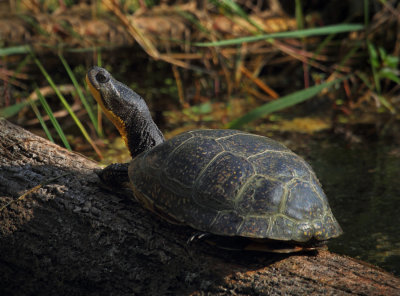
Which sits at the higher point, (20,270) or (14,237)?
(14,237)

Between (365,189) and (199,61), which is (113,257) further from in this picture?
(199,61)

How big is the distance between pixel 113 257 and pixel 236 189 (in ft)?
1.87

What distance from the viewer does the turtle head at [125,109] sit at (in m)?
2.24

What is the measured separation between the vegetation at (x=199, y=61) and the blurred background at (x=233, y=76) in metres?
0.01

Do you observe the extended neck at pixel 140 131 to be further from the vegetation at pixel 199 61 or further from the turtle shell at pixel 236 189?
the vegetation at pixel 199 61

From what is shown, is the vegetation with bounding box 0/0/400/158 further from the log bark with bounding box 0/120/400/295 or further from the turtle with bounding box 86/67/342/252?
the turtle with bounding box 86/67/342/252

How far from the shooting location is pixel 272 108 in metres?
2.45

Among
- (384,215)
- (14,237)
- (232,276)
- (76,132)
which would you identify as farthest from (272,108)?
(76,132)

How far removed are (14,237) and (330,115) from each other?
343 centimetres

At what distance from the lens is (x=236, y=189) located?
64.3 inches

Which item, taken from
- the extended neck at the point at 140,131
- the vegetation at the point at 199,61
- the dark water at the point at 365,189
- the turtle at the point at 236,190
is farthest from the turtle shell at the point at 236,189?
the vegetation at the point at 199,61

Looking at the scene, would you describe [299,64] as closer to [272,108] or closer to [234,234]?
[272,108]

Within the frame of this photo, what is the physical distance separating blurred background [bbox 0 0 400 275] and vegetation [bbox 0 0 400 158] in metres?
0.01

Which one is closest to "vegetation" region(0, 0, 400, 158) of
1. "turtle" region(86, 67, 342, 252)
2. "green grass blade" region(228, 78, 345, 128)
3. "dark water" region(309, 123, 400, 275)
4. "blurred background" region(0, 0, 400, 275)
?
"blurred background" region(0, 0, 400, 275)
